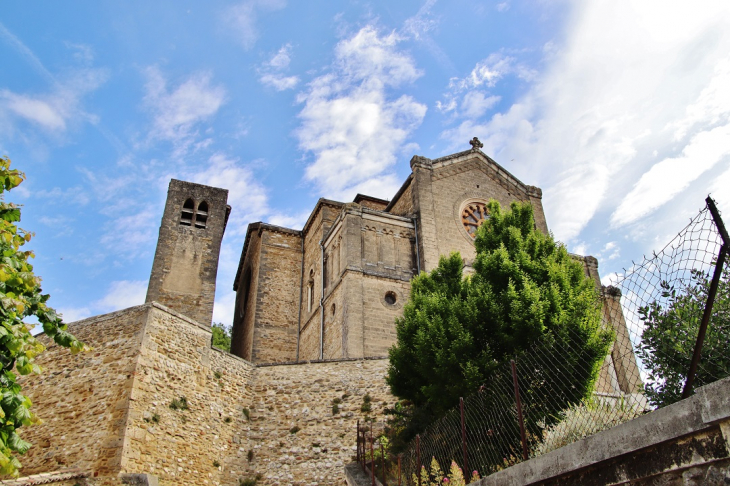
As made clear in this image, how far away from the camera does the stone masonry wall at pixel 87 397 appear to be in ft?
35.9

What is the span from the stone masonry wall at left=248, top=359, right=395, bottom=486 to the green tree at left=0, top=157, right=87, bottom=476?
8.63 m

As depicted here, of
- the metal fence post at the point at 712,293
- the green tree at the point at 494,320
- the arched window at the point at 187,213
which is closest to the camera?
the metal fence post at the point at 712,293

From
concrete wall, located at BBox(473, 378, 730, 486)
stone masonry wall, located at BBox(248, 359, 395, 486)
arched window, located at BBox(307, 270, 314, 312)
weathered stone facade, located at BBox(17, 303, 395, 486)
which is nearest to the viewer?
concrete wall, located at BBox(473, 378, 730, 486)

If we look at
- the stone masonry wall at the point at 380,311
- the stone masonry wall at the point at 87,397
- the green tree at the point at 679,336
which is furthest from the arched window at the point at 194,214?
the green tree at the point at 679,336

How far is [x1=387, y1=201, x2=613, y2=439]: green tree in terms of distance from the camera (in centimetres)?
1039

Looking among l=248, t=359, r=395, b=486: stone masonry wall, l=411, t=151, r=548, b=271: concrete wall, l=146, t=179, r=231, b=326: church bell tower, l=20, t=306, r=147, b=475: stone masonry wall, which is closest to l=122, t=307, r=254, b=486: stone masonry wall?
l=20, t=306, r=147, b=475: stone masonry wall

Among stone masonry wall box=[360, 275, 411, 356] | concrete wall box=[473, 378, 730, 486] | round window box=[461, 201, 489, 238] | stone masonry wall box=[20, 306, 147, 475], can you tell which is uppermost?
round window box=[461, 201, 489, 238]

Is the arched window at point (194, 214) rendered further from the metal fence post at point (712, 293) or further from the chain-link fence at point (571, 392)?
the metal fence post at point (712, 293)

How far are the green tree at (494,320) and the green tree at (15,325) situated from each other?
7.30m

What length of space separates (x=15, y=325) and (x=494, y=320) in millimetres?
8424

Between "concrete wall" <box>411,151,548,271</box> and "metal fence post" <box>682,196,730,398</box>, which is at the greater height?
"concrete wall" <box>411,151,548,271</box>

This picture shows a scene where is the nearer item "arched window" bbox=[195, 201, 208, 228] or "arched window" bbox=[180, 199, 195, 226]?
"arched window" bbox=[180, 199, 195, 226]

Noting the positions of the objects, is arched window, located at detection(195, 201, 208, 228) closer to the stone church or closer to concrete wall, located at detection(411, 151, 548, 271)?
the stone church

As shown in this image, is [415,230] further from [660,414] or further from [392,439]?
[660,414]
